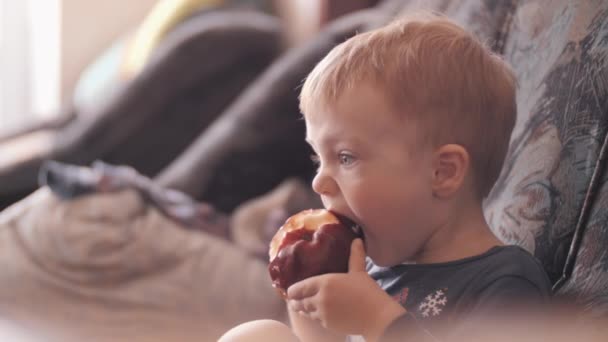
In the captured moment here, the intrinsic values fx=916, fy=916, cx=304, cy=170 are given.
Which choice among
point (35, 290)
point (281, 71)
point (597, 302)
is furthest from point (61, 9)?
point (597, 302)

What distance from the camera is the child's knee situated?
0.94 metres

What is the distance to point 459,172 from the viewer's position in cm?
92

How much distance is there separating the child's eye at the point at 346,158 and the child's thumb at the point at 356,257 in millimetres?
78

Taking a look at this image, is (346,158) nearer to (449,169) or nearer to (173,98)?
(449,169)

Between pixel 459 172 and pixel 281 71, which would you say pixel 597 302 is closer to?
pixel 459 172

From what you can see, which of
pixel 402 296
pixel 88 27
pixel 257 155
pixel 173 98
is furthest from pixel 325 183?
pixel 88 27

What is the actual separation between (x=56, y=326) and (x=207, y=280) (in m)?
0.32

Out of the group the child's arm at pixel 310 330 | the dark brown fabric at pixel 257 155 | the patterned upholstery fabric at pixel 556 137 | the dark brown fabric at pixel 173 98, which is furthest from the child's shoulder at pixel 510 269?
the dark brown fabric at pixel 173 98

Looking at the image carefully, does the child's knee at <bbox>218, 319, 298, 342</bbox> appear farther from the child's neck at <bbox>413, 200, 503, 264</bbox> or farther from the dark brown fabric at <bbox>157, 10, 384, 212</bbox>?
the dark brown fabric at <bbox>157, 10, 384, 212</bbox>

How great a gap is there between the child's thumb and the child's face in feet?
0.10

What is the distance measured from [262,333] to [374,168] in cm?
21

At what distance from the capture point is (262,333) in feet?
3.10

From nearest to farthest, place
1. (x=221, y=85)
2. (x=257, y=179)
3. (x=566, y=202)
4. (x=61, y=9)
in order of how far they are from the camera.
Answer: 1. (x=566, y=202)
2. (x=257, y=179)
3. (x=221, y=85)
4. (x=61, y=9)

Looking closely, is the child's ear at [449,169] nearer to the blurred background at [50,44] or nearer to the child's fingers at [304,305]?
the child's fingers at [304,305]
